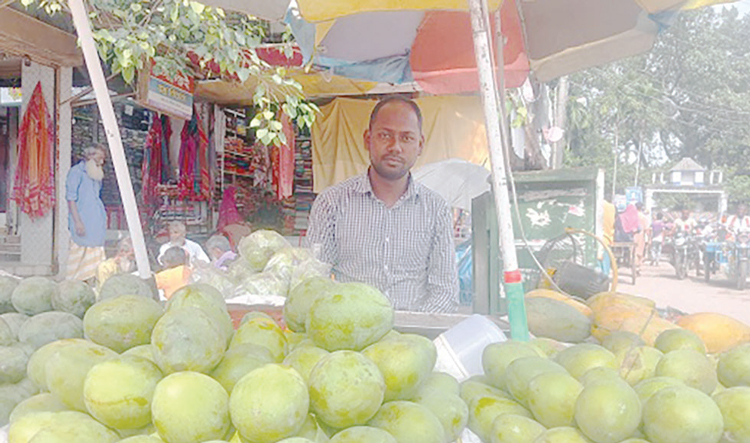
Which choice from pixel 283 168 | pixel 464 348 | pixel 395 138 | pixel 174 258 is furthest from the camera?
pixel 283 168

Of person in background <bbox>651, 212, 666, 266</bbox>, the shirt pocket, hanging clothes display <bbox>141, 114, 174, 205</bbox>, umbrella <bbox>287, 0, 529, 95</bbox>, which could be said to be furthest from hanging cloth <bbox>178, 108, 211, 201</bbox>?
person in background <bbox>651, 212, 666, 266</bbox>

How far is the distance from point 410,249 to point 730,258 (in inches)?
597

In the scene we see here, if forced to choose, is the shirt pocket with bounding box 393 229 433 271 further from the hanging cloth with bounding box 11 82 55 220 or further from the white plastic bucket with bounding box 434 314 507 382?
the hanging cloth with bounding box 11 82 55 220

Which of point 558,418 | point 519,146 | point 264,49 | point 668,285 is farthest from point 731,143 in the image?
point 558,418

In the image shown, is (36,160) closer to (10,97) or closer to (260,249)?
(10,97)

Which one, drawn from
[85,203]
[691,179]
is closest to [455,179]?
[85,203]

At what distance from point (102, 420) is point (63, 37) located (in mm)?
5902

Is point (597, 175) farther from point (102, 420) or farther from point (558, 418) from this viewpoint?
point (102, 420)

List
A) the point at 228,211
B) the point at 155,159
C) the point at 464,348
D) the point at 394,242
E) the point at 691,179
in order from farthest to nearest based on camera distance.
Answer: the point at 691,179 < the point at 228,211 < the point at 155,159 < the point at 394,242 < the point at 464,348

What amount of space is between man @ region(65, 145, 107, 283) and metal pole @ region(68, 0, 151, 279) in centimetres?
391

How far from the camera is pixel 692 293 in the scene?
13055 mm

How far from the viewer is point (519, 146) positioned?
306 inches

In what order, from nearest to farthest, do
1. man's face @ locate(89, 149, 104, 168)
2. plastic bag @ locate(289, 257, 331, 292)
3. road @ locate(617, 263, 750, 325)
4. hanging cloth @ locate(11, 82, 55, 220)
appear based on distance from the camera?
plastic bag @ locate(289, 257, 331, 292)
man's face @ locate(89, 149, 104, 168)
hanging cloth @ locate(11, 82, 55, 220)
road @ locate(617, 263, 750, 325)

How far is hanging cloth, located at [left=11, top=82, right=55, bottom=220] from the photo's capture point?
6.04m
